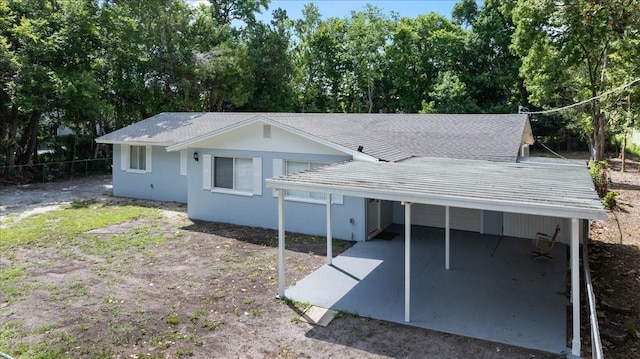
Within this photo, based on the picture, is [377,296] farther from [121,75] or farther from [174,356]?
[121,75]

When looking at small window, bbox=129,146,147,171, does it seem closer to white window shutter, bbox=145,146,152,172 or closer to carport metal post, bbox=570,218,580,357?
white window shutter, bbox=145,146,152,172

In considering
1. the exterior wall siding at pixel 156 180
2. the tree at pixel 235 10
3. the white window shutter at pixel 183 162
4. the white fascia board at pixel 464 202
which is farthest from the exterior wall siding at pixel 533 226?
the tree at pixel 235 10

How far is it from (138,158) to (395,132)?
10427mm

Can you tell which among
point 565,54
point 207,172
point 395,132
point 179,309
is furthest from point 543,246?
point 565,54

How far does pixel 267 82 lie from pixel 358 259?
25.4 meters

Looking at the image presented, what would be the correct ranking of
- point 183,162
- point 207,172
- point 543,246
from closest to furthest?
1. point 543,246
2. point 207,172
3. point 183,162

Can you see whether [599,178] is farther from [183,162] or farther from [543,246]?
[183,162]

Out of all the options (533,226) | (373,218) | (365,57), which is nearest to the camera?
(533,226)

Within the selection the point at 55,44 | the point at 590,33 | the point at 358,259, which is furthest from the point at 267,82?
the point at 358,259

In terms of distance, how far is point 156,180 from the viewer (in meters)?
17.4

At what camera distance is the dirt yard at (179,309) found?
6031 millimetres

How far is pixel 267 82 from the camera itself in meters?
33.3

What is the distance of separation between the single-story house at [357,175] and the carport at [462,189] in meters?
0.02

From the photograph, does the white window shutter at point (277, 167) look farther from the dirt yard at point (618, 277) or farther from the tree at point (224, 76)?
the tree at point (224, 76)
